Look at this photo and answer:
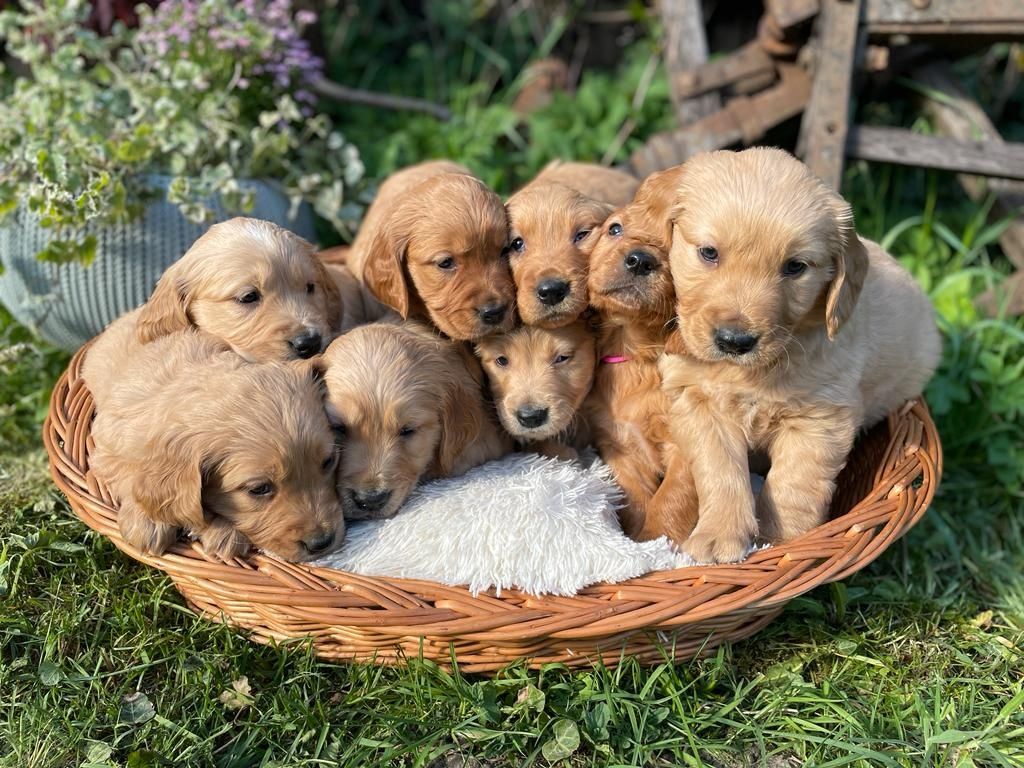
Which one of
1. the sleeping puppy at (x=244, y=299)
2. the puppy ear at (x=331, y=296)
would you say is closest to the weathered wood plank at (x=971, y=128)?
the puppy ear at (x=331, y=296)

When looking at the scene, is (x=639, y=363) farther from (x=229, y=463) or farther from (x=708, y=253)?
(x=229, y=463)

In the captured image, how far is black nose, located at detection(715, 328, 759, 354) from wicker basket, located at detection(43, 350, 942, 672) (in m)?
0.71

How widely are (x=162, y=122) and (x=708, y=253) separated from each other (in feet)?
10.2

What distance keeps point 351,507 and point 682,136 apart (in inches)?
134

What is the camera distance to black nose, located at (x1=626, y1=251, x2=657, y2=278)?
3139mm

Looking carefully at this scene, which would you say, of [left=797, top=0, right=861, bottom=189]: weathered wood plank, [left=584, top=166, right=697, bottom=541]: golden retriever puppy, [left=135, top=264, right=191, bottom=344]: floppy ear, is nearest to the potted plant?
[left=135, top=264, right=191, bottom=344]: floppy ear

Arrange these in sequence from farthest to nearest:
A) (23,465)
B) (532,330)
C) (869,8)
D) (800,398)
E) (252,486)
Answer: (869,8), (23,465), (532,330), (800,398), (252,486)

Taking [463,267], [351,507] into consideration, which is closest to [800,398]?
[463,267]

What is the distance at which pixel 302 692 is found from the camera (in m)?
3.14

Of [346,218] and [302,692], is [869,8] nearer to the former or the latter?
[346,218]

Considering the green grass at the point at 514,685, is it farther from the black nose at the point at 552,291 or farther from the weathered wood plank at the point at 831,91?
the weathered wood plank at the point at 831,91

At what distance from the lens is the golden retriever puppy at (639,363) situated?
10.4ft

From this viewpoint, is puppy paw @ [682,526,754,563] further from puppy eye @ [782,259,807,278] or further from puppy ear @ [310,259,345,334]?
puppy ear @ [310,259,345,334]

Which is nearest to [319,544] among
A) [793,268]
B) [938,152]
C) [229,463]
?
[229,463]
